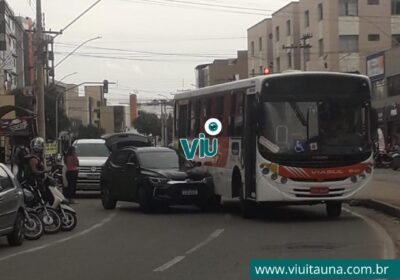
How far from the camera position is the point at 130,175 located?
63.0 feet

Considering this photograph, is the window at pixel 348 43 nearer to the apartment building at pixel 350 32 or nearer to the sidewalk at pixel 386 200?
the apartment building at pixel 350 32

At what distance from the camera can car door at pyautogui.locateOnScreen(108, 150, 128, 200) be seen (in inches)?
776

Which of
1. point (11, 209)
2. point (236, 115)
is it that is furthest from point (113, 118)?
point (11, 209)

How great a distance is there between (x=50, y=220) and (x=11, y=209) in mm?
2084

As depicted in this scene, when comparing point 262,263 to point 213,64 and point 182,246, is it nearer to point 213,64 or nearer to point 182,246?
point 182,246

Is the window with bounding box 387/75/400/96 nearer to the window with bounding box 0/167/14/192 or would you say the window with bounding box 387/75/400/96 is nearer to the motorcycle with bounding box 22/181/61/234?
the motorcycle with bounding box 22/181/61/234

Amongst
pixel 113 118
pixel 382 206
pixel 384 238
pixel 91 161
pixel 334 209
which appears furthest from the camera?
pixel 113 118

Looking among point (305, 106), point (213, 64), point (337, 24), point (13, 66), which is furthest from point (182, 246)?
point (213, 64)

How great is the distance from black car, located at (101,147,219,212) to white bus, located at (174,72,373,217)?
211 cm

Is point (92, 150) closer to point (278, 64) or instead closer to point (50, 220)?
point (50, 220)

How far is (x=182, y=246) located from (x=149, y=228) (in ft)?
9.69

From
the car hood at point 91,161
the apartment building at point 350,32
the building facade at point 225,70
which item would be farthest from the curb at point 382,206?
the building facade at point 225,70

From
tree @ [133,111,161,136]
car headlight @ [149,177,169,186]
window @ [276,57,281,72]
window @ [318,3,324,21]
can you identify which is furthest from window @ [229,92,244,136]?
tree @ [133,111,161,136]

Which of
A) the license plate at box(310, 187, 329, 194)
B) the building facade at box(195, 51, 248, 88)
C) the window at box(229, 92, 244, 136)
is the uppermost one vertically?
the building facade at box(195, 51, 248, 88)
